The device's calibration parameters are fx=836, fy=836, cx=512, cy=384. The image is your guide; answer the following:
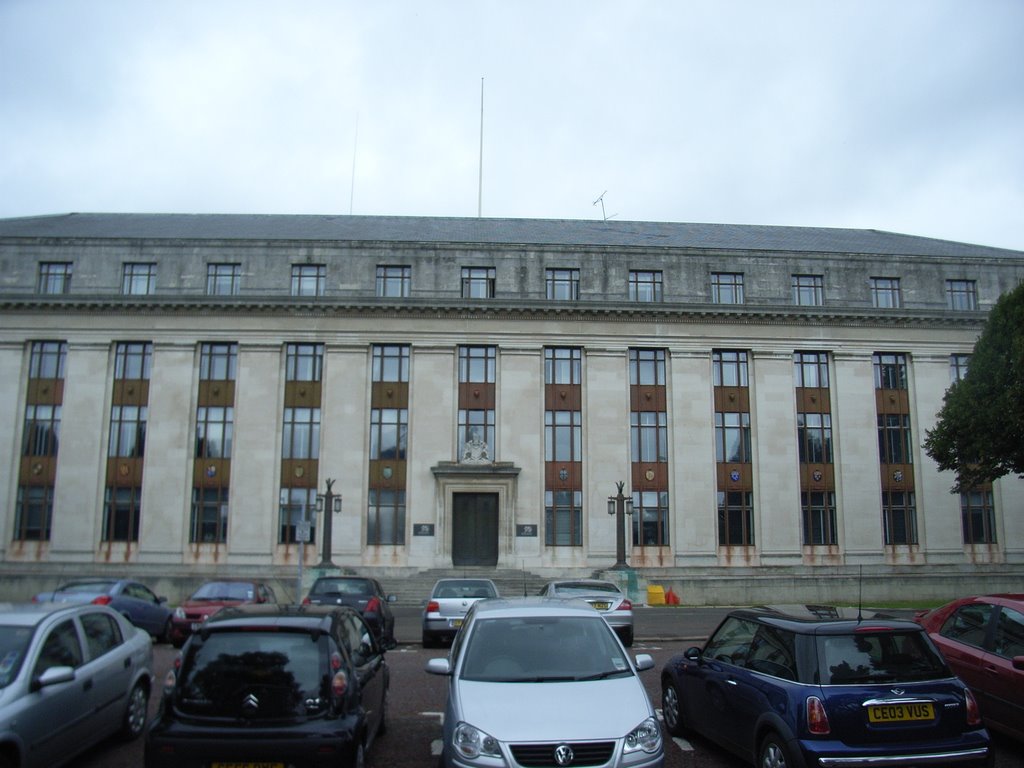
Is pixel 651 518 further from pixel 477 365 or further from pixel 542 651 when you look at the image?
pixel 542 651

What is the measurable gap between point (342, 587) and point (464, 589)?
2.92 metres

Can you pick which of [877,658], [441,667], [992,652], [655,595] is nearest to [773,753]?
[877,658]

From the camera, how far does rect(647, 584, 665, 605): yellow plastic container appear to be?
111 feet

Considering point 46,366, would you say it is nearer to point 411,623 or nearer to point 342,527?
point 342,527

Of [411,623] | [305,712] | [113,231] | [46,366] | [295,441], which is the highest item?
[113,231]

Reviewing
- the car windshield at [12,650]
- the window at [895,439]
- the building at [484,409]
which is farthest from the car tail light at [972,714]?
the window at [895,439]

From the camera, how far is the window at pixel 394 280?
39.4 m

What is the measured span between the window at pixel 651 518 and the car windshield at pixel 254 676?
31567mm

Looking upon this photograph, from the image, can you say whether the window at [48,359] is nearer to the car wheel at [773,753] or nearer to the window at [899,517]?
the car wheel at [773,753]

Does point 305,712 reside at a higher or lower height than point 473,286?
lower

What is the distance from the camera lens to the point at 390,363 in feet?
127

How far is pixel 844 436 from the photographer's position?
128ft

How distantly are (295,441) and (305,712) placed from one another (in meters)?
32.0

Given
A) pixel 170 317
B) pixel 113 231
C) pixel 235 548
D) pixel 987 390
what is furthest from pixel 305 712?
pixel 113 231
